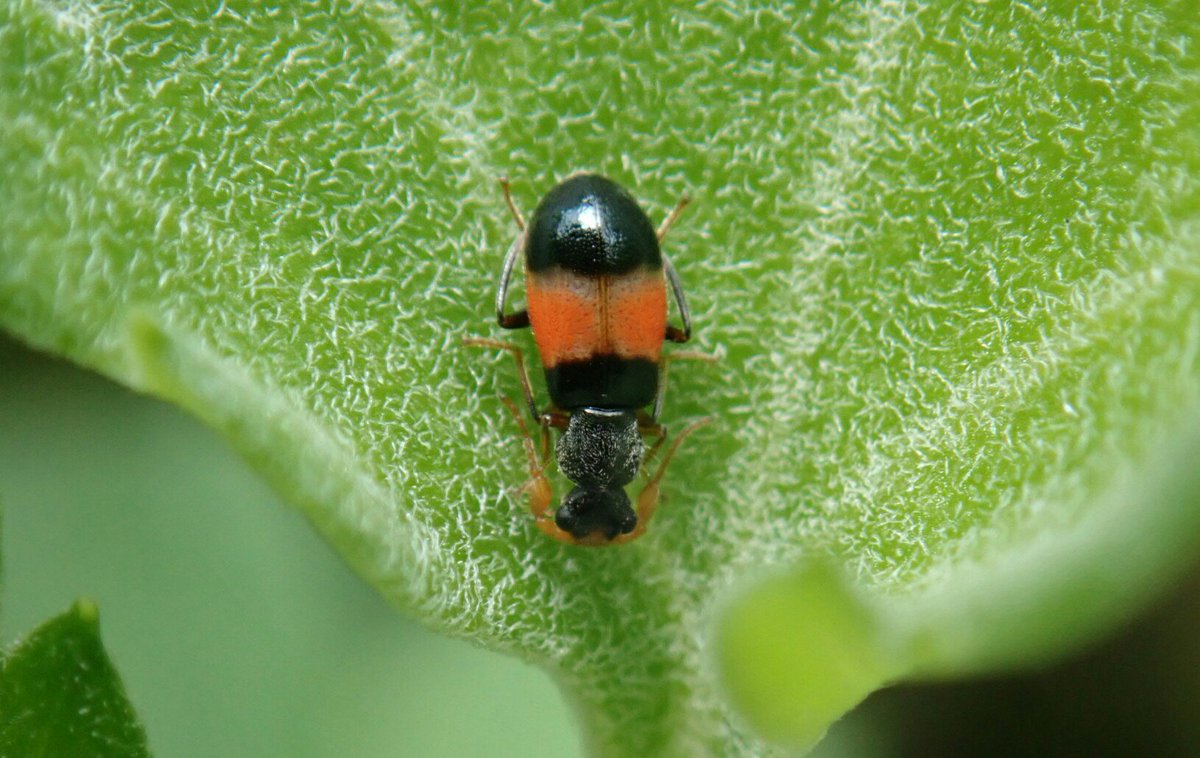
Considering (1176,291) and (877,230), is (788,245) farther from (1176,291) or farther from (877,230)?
(1176,291)

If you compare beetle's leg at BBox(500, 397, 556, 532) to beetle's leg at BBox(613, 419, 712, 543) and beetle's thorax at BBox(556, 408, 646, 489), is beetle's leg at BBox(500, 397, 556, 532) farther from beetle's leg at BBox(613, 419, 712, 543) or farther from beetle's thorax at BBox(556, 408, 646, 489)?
beetle's thorax at BBox(556, 408, 646, 489)

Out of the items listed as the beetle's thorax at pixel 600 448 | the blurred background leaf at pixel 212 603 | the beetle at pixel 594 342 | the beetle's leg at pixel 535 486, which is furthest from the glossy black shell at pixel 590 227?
the blurred background leaf at pixel 212 603

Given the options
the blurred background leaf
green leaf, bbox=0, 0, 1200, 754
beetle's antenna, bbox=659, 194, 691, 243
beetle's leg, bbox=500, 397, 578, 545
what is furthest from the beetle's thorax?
the blurred background leaf

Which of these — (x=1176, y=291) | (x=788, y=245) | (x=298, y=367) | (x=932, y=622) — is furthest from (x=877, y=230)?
(x=298, y=367)

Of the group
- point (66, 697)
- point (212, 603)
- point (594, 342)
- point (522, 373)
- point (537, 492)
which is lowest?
point (66, 697)

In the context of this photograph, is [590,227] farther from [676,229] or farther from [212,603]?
[212,603]

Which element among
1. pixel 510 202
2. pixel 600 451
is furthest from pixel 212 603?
pixel 510 202
